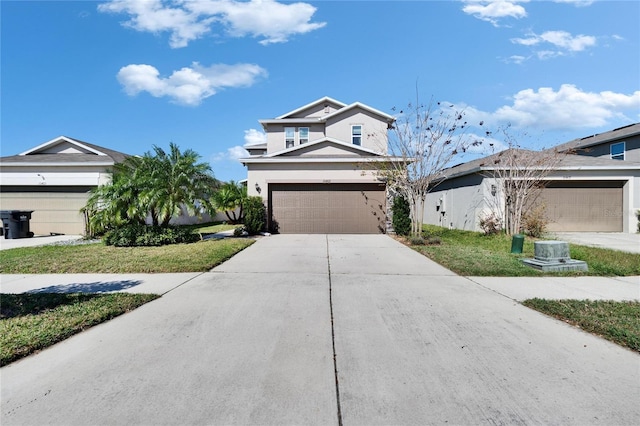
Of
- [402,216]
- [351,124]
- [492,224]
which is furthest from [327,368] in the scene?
[351,124]

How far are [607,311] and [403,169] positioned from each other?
9.89m

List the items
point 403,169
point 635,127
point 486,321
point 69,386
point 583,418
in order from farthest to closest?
point 635,127
point 403,169
point 486,321
point 69,386
point 583,418

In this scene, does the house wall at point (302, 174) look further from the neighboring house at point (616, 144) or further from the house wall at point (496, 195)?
the neighboring house at point (616, 144)

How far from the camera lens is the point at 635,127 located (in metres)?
20.5

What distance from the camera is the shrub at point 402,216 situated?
46.4 ft

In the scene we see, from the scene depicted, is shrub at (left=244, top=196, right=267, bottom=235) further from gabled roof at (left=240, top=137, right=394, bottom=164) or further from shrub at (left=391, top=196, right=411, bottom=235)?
shrub at (left=391, top=196, right=411, bottom=235)

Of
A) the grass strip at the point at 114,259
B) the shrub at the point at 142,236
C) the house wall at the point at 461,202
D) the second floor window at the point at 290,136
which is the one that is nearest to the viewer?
the grass strip at the point at 114,259

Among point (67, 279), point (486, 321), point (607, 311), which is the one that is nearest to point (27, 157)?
point (67, 279)

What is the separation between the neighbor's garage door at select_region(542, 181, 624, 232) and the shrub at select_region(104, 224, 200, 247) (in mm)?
16091

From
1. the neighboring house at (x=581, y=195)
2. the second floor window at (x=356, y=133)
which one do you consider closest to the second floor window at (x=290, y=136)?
the second floor window at (x=356, y=133)

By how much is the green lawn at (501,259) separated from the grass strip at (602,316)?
6.80 feet

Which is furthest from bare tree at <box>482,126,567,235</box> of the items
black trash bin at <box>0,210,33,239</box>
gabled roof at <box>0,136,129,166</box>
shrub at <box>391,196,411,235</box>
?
black trash bin at <box>0,210,33,239</box>

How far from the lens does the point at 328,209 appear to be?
15531mm

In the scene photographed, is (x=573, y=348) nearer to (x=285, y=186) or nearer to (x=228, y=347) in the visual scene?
(x=228, y=347)
